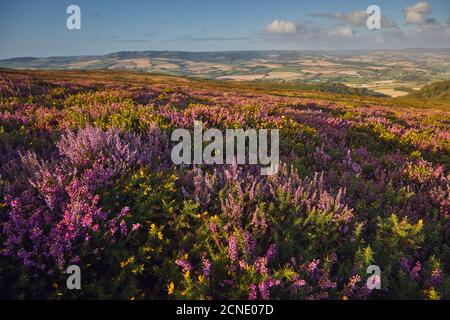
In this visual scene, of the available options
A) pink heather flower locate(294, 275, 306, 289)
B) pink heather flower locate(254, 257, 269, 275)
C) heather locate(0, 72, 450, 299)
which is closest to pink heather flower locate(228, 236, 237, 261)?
heather locate(0, 72, 450, 299)

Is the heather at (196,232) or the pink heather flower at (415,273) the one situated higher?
the heather at (196,232)

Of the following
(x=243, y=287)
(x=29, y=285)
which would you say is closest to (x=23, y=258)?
(x=29, y=285)

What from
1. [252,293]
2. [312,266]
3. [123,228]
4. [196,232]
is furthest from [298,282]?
[123,228]

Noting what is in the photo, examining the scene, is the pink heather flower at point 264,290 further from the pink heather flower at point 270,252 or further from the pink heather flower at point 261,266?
the pink heather flower at point 270,252

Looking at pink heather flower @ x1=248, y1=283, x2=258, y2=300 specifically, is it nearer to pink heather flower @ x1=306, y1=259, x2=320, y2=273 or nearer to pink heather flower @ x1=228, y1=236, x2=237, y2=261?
pink heather flower @ x1=228, y1=236, x2=237, y2=261

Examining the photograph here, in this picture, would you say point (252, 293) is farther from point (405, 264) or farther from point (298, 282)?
point (405, 264)

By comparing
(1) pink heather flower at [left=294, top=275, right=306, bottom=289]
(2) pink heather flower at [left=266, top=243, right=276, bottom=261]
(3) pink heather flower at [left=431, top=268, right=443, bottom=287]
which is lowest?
(3) pink heather flower at [left=431, top=268, right=443, bottom=287]

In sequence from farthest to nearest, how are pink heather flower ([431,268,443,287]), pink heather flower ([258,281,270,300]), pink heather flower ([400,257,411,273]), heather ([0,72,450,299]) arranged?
1. pink heather flower ([400,257,411,273])
2. pink heather flower ([431,268,443,287])
3. heather ([0,72,450,299])
4. pink heather flower ([258,281,270,300])

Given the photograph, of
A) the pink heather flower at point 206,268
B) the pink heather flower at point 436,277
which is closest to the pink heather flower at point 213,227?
the pink heather flower at point 206,268

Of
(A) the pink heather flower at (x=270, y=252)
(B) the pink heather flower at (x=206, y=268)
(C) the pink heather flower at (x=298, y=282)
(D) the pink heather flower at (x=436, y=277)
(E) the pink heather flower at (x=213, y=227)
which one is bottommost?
(D) the pink heather flower at (x=436, y=277)

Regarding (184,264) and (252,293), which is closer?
(252,293)

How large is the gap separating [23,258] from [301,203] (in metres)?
2.55

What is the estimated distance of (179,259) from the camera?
2.78 metres
